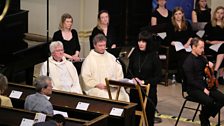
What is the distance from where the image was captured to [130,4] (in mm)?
Result: 14133

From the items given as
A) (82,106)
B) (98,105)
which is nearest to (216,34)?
(98,105)

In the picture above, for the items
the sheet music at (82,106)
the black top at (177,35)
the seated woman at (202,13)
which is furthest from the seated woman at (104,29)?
the sheet music at (82,106)

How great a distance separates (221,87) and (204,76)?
2.97 m

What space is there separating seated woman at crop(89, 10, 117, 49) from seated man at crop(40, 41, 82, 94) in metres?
1.70

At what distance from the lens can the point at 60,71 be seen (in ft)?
27.6

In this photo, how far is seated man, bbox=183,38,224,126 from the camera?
8.45 meters

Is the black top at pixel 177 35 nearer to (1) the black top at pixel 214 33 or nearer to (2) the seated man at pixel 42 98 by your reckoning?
(1) the black top at pixel 214 33

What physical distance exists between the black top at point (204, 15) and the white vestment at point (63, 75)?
4458mm

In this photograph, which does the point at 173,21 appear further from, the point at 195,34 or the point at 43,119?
the point at 43,119

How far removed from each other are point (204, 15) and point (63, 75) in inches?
188

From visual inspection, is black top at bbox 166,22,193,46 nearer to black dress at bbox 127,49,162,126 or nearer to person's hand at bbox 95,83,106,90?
black dress at bbox 127,49,162,126

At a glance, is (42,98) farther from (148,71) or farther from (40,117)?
(148,71)

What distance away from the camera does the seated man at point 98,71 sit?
8586 millimetres

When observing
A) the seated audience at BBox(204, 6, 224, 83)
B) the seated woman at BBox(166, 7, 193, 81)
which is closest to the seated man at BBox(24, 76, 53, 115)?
the seated woman at BBox(166, 7, 193, 81)
